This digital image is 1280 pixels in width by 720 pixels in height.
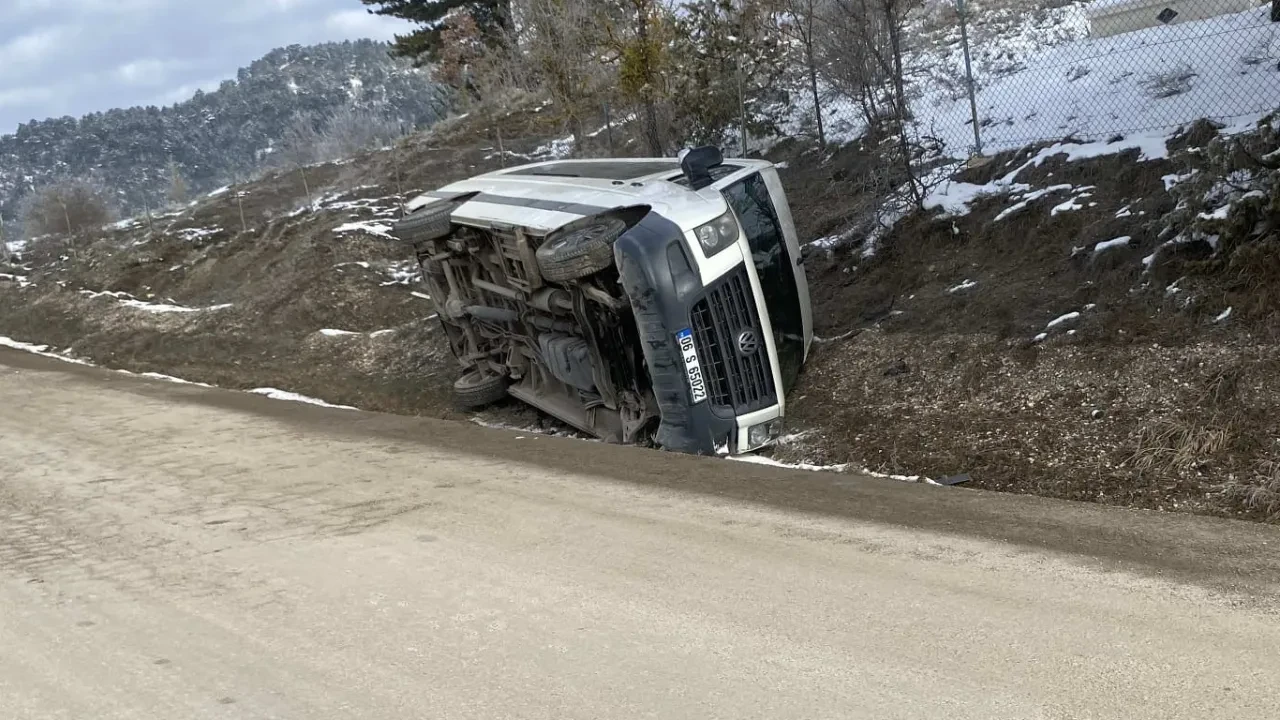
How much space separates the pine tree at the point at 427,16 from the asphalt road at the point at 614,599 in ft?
101

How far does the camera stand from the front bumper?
8641 mm

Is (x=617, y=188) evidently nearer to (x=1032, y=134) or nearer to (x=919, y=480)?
(x=919, y=480)

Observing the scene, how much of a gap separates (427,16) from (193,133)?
93891 millimetres

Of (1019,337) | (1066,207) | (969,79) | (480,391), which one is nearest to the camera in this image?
(1019,337)

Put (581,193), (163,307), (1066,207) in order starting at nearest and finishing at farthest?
(581,193) → (1066,207) → (163,307)

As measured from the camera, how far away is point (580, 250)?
8.92 m

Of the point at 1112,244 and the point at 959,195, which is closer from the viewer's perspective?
the point at 1112,244

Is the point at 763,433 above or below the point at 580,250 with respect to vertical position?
below

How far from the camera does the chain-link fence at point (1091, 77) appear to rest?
11719 mm

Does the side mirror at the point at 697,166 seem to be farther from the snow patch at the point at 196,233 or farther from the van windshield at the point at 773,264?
the snow patch at the point at 196,233

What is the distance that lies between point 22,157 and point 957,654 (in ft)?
445

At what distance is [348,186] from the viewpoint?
28.9 metres

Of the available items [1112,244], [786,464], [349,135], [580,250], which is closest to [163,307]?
[580,250]

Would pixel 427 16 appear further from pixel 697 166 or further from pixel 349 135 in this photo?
pixel 697 166
